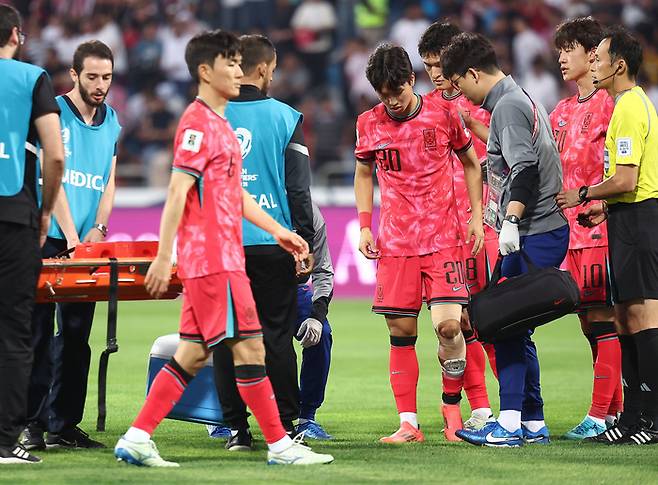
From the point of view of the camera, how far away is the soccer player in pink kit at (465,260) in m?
7.61

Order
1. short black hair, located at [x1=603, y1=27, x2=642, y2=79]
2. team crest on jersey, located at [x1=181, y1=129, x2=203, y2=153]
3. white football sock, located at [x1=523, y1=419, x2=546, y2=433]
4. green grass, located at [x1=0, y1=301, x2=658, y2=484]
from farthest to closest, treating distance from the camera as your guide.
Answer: white football sock, located at [x1=523, y1=419, x2=546, y2=433]
short black hair, located at [x1=603, y1=27, x2=642, y2=79]
team crest on jersey, located at [x1=181, y1=129, x2=203, y2=153]
green grass, located at [x1=0, y1=301, x2=658, y2=484]

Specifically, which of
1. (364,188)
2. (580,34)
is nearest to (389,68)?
(364,188)

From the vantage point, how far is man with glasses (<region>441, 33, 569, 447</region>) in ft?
23.0

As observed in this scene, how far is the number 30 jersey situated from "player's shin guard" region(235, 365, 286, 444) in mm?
1712

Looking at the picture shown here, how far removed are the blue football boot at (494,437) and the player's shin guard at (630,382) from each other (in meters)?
0.65

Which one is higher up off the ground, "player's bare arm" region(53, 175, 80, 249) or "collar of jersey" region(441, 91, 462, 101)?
"collar of jersey" region(441, 91, 462, 101)

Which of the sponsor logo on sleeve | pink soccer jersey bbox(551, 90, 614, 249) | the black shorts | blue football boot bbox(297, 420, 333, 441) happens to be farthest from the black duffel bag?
blue football boot bbox(297, 420, 333, 441)

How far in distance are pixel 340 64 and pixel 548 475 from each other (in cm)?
1638

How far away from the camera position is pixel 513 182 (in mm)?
7043

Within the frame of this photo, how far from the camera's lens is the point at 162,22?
74.0ft

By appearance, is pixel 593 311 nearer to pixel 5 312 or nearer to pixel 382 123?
pixel 382 123

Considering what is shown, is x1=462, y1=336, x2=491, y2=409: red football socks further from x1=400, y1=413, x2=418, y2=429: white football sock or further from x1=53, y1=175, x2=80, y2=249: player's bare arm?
x1=53, y1=175, x2=80, y2=249: player's bare arm

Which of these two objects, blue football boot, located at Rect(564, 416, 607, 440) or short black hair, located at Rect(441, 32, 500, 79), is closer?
short black hair, located at Rect(441, 32, 500, 79)

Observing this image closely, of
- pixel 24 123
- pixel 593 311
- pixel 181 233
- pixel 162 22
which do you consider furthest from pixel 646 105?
pixel 162 22
